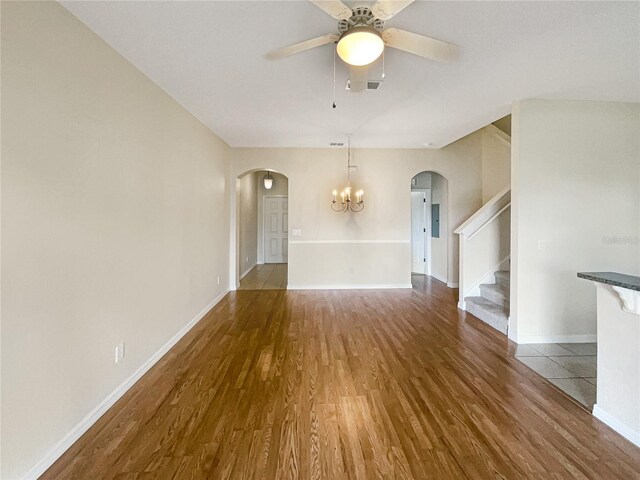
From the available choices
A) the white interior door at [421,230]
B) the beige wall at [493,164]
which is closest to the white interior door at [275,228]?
the white interior door at [421,230]

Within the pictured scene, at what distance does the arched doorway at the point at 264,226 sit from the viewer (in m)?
7.52

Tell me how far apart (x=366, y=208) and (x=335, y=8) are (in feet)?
14.8

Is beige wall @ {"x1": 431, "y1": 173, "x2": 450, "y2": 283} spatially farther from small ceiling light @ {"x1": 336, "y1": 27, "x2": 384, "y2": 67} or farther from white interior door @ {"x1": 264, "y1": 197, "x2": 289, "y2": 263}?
small ceiling light @ {"x1": 336, "y1": 27, "x2": 384, "y2": 67}

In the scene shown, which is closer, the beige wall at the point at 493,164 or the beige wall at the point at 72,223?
the beige wall at the point at 72,223

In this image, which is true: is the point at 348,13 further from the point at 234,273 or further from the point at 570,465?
the point at 234,273

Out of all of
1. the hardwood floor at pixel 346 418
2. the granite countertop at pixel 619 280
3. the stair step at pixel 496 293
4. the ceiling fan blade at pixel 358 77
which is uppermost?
the ceiling fan blade at pixel 358 77

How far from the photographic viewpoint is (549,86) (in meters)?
2.99

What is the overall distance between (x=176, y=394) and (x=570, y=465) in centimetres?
267

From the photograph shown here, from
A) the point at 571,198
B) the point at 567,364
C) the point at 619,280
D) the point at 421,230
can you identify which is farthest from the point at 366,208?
the point at 619,280

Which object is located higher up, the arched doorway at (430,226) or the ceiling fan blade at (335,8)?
the ceiling fan blade at (335,8)

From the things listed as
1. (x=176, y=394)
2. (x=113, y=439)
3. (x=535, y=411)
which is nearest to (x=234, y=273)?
(x=176, y=394)

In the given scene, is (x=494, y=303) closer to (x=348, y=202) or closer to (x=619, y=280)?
(x=619, y=280)

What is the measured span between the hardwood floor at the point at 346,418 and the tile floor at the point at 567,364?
5.0 inches

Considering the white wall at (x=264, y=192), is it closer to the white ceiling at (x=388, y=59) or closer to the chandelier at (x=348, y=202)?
the chandelier at (x=348, y=202)
